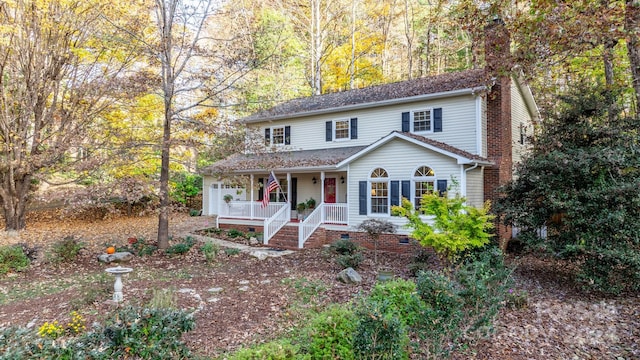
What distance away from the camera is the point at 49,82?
40.2 feet

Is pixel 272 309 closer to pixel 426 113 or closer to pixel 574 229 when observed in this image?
pixel 574 229

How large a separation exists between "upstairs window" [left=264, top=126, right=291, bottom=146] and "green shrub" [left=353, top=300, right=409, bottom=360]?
1448 centimetres

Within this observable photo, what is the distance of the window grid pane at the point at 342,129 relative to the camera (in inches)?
625

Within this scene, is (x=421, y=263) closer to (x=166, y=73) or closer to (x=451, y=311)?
(x=451, y=311)

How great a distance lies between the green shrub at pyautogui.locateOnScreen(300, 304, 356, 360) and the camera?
3.82 metres

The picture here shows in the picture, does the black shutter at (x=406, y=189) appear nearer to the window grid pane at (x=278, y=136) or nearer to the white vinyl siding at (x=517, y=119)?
the white vinyl siding at (x=517, y=119)

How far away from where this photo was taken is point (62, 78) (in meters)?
13.1

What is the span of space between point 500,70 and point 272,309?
8843 millimetres

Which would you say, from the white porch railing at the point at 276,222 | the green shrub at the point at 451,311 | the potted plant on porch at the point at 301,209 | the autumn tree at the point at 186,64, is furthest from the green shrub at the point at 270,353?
the potted plant on porch at the point at 301,209

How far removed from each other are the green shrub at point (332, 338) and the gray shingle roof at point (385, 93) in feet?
30.7

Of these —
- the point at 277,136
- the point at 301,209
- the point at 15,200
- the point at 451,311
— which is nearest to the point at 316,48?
the point at 277,136

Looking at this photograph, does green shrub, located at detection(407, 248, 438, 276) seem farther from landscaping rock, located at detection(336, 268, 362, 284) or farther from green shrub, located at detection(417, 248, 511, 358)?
green shrub, located at detection(417, 248, 511, 358)

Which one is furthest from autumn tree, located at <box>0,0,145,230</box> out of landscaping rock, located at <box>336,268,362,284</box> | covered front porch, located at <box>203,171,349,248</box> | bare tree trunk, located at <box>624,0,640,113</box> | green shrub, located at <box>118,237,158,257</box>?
bare tree trunk, located at <box>624,0,640,113</box>

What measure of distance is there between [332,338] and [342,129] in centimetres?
1279
